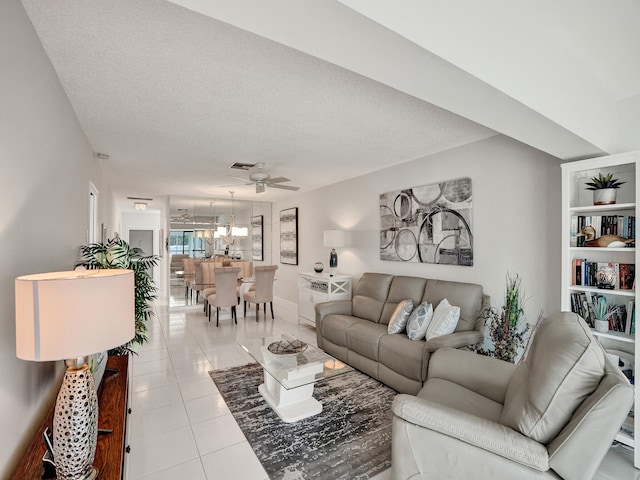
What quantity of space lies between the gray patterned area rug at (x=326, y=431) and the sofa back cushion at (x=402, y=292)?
0.86m

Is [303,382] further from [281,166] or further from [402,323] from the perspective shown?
[281,166]

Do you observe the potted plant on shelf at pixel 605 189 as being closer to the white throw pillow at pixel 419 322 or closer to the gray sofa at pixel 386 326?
the gray sofa at pixel 386 326

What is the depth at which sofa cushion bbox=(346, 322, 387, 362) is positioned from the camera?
10.8 ft

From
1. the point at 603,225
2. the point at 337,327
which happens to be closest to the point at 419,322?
the point at 337,327

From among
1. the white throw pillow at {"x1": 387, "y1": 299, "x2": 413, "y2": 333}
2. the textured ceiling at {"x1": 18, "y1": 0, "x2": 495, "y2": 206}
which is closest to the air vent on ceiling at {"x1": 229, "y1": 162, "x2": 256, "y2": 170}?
the textured ceiling at {"x1": 18, "y1": 0, "x2": 495, "y2": 206}

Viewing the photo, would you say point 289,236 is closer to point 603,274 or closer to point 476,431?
point 603,274

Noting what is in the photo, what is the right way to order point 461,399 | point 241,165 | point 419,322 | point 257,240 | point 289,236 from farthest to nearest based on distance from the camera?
point 257,240, point 289,236, point 241,165, point 419,322, point 461,399

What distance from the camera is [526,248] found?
296 centimetres

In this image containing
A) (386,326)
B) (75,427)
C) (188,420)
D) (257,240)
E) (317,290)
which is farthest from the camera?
(257,240)

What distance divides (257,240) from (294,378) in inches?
222

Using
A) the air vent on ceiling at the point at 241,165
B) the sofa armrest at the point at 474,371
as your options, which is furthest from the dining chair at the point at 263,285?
the sofa armrest at the point at 474,371

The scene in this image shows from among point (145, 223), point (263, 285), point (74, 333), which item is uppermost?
point (145, 223)

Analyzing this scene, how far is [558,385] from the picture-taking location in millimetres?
1354

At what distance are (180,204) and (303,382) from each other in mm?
5838
